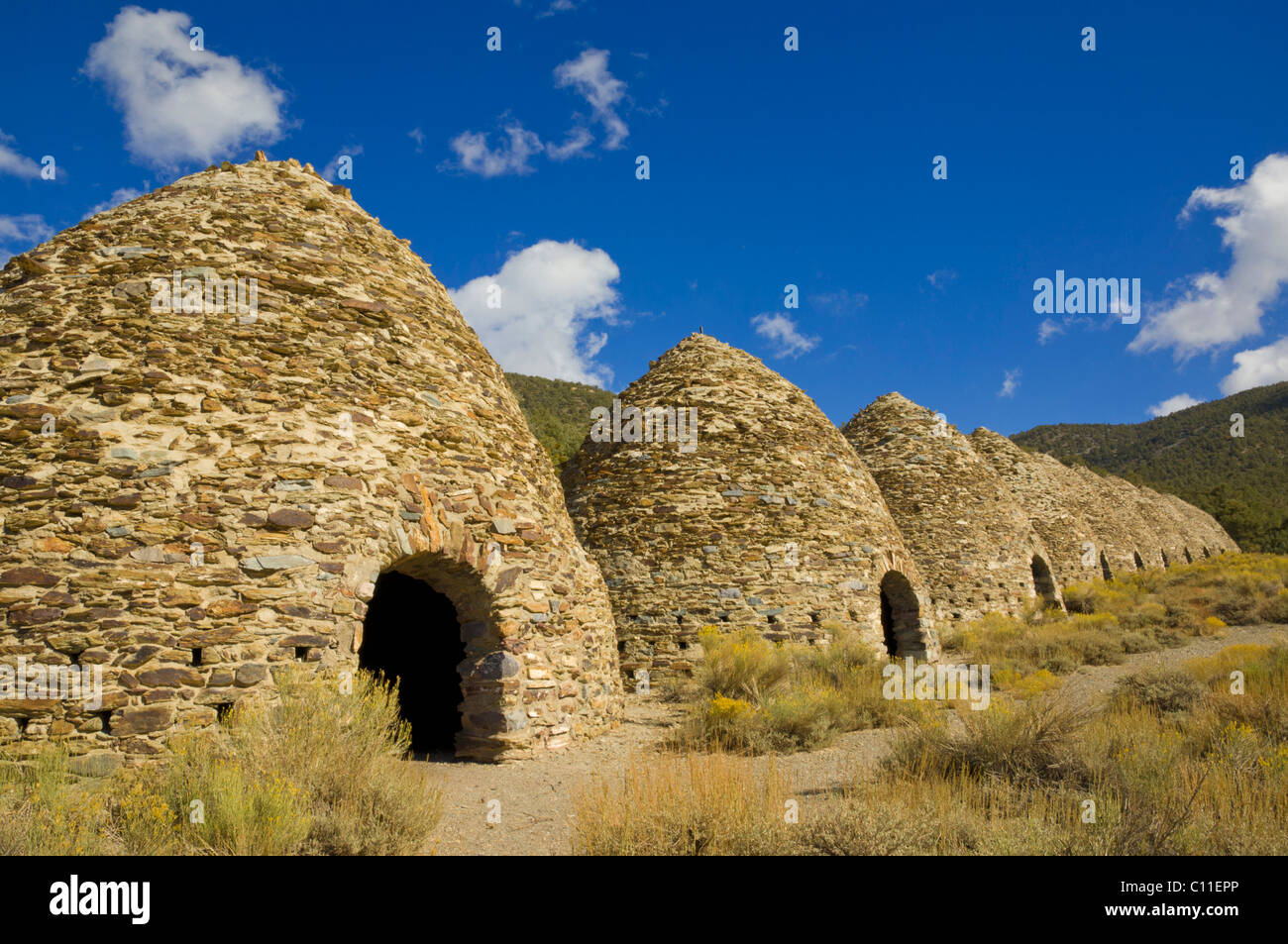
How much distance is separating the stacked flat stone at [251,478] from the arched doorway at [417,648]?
5.06ft

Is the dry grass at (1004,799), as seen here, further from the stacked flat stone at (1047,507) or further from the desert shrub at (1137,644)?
the stacked flat stone at (1047,507)

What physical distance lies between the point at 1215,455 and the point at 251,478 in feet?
260

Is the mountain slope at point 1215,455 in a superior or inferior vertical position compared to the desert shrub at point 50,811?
superior

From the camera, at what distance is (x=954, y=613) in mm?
16250

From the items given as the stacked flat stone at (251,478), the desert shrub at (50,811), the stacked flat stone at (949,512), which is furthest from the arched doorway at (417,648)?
the stacked flat stone at (949,512)

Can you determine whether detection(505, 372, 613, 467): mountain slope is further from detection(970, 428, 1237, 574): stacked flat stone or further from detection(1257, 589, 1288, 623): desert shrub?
detection(1257, 589, 1288, 623): desert shrub

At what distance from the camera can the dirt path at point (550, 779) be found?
14.4ft

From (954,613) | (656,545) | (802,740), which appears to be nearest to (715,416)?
(656,545)

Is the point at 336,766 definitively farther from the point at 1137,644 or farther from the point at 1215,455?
the point at 1215,455

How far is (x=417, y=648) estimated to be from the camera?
827cm

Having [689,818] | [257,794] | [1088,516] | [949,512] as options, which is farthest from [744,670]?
[1088,516]

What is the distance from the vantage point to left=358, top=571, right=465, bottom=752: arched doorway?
803cm
